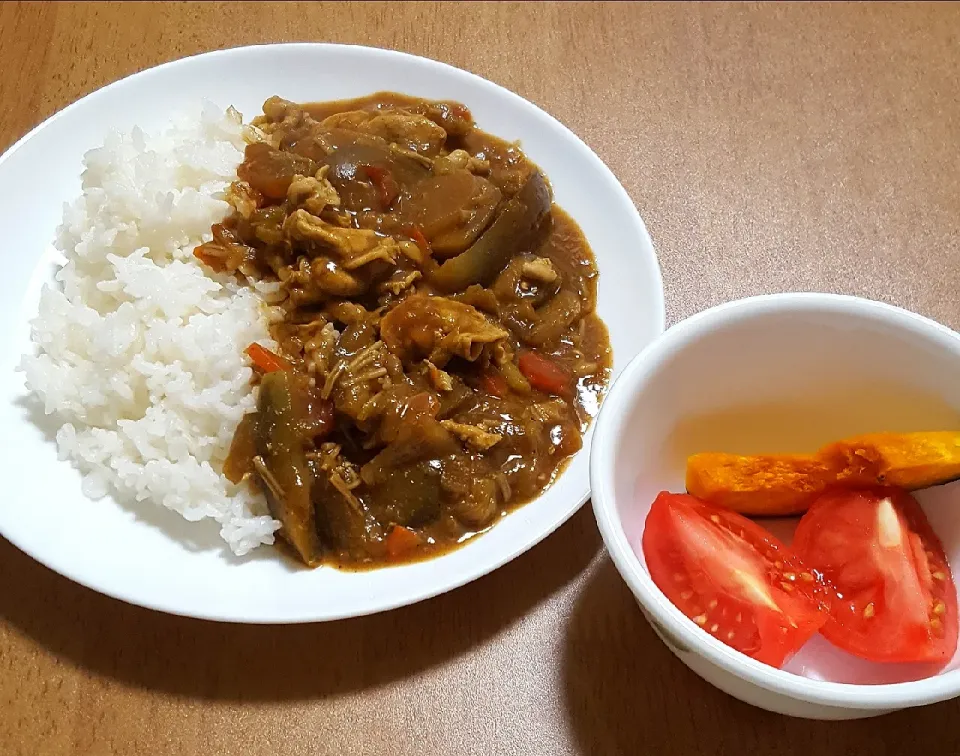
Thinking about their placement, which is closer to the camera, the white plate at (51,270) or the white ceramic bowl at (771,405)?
the white ceramic bowl at (771,405)

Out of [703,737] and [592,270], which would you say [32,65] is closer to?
[592,270]

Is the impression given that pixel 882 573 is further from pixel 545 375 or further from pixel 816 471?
pixel 545 375

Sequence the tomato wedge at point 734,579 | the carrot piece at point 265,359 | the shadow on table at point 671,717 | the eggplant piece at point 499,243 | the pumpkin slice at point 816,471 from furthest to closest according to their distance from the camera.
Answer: the eggplant piece at point 499,243 → the carrot piece at point 265,359 → the shadow on table at point 671,717 → the pumpkin slice at point 816,471 → the tomato wedge at point 734,579

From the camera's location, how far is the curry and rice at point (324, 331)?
2070 mm

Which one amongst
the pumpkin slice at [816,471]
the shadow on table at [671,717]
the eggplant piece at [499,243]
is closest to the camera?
the pumpkin slice at [816,471]

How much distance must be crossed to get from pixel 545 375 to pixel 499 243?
0.44 meters

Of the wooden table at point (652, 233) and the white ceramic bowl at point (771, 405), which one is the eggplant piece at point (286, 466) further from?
the white ceramic bowl at point (771, 405)

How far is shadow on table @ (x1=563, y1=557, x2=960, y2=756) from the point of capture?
1.72 meters

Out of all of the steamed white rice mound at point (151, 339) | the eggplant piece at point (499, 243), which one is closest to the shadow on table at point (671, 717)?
the steamed white rice mound at point (151, 339)

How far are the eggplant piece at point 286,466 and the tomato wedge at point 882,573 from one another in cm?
117

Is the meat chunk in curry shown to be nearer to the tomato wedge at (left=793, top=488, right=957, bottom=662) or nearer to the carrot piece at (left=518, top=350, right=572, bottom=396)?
the carrot piece at (left=518, top=350, right=572, bottom=396)

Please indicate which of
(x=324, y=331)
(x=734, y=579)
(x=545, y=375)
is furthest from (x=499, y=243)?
(x=734, y=579)

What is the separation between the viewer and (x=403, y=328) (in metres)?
2.21

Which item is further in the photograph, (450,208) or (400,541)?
(450,208)
